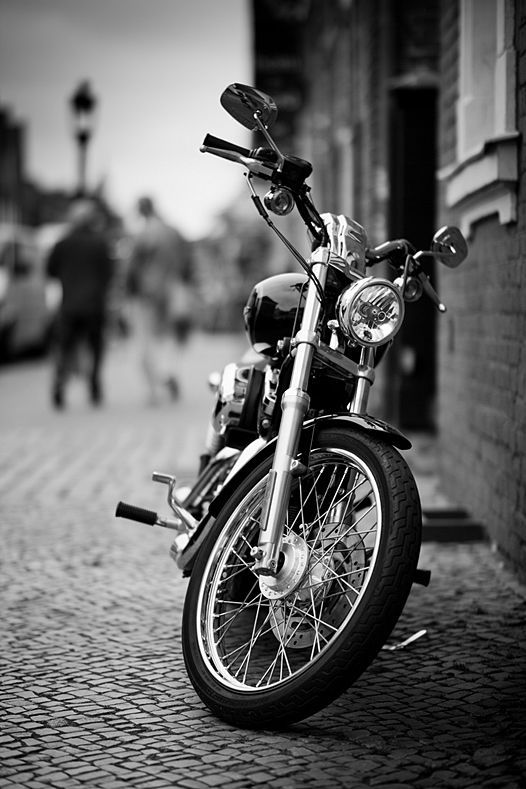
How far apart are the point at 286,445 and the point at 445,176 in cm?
343

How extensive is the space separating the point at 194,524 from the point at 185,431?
643 centimetres

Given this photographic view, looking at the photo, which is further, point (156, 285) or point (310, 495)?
point (156, 285)

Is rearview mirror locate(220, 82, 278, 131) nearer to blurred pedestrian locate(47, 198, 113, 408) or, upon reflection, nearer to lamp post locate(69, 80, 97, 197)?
blurred pedestrian locate(47, 198, 113, 408)

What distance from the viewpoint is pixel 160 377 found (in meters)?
14.0

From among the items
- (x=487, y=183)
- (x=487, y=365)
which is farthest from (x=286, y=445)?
(x=487, y=365)

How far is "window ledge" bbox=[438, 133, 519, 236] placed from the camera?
4855 millimetres

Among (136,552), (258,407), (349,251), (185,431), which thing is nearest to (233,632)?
(258,407)

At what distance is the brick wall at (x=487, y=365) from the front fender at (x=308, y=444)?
1.51 meters

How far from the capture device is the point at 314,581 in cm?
Answer: 332

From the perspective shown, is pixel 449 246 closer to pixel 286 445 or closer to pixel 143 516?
pixel 286 445

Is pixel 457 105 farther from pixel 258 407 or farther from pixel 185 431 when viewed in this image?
pixel 185 431

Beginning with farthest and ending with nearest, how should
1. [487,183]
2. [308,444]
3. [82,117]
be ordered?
[82,117]
[487,183]
[308,444]

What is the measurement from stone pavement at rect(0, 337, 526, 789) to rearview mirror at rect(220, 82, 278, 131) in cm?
166

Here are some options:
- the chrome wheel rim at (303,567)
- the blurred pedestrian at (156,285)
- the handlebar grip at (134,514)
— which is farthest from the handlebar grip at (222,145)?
the blurred pedestrian at (156,285)
